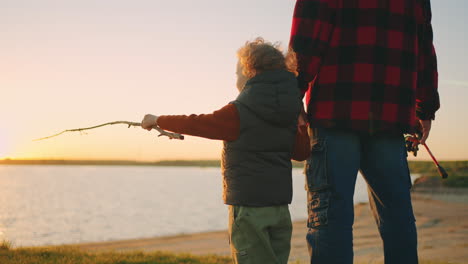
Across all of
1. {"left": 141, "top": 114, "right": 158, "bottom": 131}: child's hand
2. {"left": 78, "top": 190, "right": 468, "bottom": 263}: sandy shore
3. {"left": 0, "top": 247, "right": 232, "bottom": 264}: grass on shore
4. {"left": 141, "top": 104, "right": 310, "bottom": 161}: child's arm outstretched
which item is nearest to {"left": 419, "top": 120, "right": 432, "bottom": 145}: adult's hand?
{"left": 141, "top": 104, "right": 310, "bottom": 161}: child's arm outstretched

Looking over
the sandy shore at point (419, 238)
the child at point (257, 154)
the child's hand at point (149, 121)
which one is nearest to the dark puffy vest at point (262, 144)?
the child at point (257, 154)

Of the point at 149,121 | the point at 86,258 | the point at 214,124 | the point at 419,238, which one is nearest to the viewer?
the point at 214,124

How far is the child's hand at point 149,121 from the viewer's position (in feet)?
7.38

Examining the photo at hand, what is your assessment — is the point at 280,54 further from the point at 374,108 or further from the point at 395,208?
the point at 395,208

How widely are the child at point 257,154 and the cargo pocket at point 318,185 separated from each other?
0.12 meters

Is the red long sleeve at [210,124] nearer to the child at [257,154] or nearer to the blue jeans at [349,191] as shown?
the child at [257,154]

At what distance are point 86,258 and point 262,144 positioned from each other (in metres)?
3.17

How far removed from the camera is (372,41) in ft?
7.18

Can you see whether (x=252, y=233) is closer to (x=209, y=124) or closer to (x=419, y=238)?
(x=209, y=124)

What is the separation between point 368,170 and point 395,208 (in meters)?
0.24

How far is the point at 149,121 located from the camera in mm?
2256

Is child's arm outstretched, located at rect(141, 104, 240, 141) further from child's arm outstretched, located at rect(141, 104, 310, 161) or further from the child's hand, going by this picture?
the child's hand

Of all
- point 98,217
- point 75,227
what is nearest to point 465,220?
point 75,227

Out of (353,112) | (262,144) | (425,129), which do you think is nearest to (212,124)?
(262,144)
